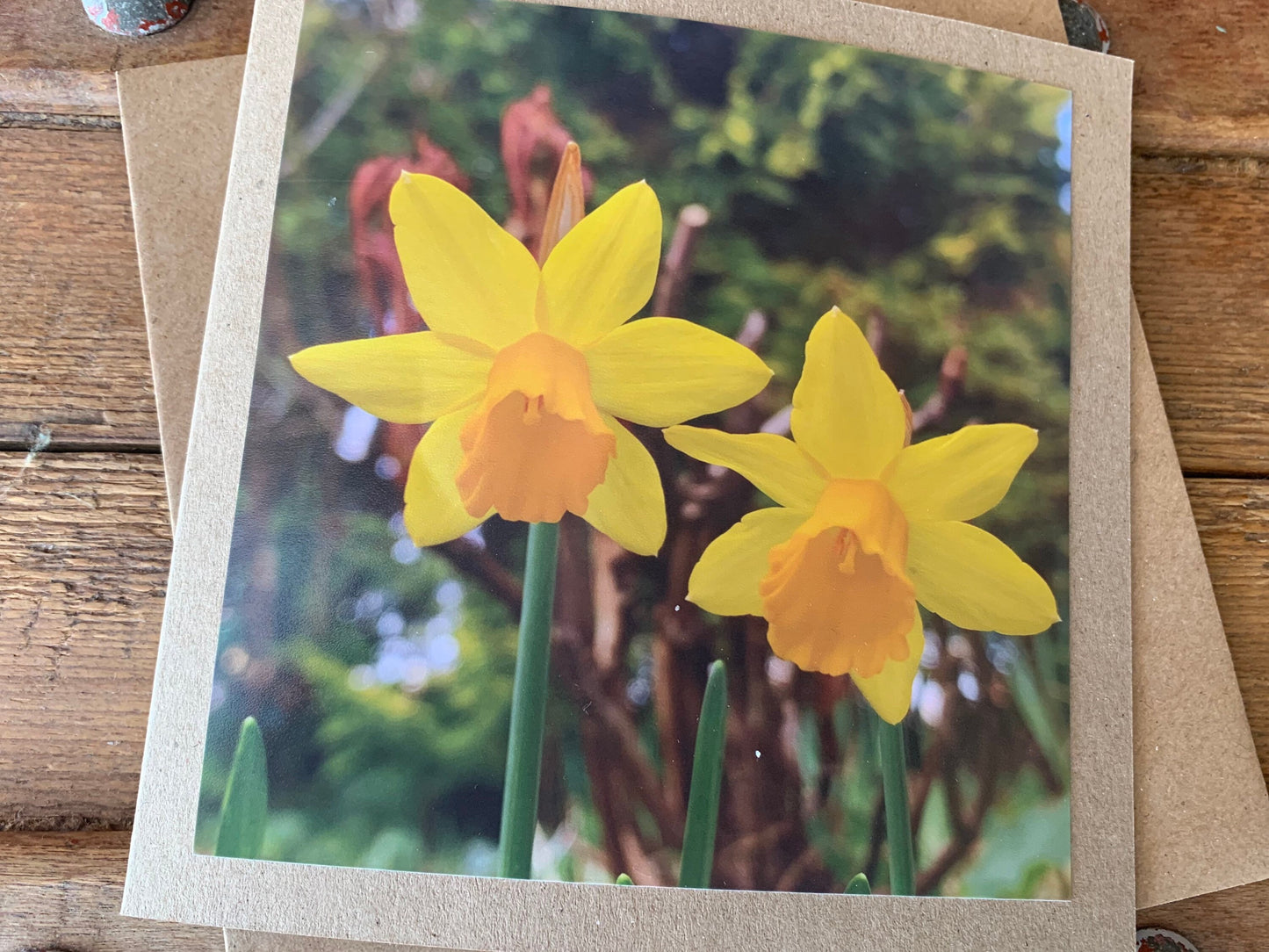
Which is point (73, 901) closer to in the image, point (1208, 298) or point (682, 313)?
point (682, 313)

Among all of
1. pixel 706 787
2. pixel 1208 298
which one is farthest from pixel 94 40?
pixel 1208 298

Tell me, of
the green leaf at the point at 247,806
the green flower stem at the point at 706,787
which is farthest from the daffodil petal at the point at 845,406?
the green leaf at the point at 247,806

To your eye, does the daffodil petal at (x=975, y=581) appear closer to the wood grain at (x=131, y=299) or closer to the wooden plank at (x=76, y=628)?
the wood grain at (x=131, y=299)

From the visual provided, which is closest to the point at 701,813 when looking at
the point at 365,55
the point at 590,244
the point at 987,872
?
the point at 987,872

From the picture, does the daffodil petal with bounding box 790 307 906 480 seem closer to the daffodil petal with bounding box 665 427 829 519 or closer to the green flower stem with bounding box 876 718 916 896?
the daffodil petal with bounding box 665 427 829 519

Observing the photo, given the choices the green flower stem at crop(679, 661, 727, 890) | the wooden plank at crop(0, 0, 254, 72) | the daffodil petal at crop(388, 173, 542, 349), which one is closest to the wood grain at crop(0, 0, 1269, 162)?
the wooden plank at crop(0, 0, 254, 72)

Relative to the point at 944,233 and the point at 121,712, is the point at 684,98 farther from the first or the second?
the point at 121,712
